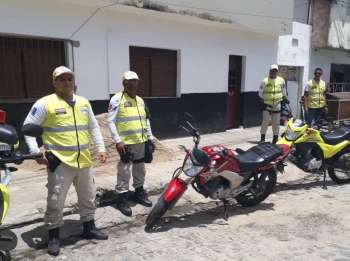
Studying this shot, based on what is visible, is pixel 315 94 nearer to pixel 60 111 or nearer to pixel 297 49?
pixel 297 49

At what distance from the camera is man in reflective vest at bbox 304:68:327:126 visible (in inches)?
318

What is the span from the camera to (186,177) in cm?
432

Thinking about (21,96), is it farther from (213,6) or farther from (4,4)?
(213,6)

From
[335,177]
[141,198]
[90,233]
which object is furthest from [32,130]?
[335,177]

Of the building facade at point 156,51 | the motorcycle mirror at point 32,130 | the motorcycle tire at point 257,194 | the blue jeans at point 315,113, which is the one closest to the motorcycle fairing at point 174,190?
the motorcycle tire at point 257,194

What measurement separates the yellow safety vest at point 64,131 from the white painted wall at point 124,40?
11.9 feet

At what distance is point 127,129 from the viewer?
4.41 m

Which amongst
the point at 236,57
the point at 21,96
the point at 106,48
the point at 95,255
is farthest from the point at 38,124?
the point at 236,57

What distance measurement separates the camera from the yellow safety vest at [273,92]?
804 centimetres

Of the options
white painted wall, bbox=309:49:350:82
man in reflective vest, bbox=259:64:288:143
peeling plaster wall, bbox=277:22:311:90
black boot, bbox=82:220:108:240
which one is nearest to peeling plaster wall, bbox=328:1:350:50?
white painted wall, bbox=309:49:350:82

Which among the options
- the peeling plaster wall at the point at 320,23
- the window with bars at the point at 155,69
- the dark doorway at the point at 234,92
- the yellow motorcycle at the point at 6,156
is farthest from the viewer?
the peeling plaster wall at the point at 320,23

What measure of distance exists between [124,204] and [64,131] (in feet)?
5.03

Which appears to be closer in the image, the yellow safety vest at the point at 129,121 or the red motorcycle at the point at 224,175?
the red motorcycle at the point at 224,175

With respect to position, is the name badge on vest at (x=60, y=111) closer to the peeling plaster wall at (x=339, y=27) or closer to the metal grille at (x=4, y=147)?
the metal grille at (x=4, y=147)
